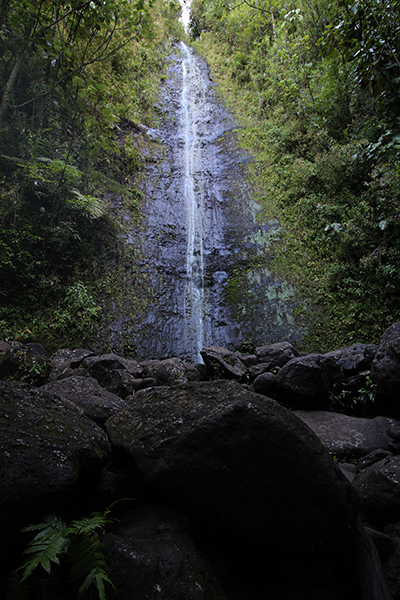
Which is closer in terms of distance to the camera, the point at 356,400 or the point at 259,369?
the point at 356,400

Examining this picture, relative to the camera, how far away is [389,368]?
12.4 ft

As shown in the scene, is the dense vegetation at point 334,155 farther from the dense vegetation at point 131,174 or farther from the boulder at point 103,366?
the boulder at point 103,366

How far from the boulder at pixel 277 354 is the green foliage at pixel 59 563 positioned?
15.5ft

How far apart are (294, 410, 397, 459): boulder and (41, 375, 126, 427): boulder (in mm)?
2640

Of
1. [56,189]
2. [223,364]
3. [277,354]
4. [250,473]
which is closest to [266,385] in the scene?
[223,364]

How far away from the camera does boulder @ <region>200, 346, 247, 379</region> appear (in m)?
5.44

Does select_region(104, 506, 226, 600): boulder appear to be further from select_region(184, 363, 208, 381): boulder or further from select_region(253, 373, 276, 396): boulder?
select_region(184, 363, 208, 381): boulder

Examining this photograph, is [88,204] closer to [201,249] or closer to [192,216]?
[201,249]

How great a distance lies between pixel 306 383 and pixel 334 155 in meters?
6.03

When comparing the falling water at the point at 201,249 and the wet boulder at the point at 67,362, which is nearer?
the wet boulder at the point at 67,362

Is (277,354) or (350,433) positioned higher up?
(277,354)

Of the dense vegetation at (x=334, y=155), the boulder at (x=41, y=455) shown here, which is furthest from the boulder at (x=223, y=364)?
the boulder at (x=41, y=455)

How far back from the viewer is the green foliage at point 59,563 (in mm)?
1144

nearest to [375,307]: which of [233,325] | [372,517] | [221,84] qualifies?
[233,325]
